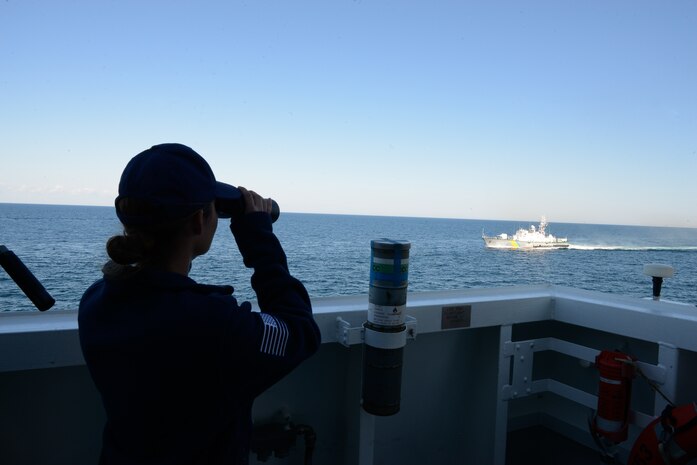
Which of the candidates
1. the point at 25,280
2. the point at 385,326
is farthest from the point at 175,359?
the point at 385,326

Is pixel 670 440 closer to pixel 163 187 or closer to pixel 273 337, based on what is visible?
pixel 273 337

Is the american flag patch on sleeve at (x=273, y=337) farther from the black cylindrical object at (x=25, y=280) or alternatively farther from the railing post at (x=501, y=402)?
the railing post at (x=501, y=402)

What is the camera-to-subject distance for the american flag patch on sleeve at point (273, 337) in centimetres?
105

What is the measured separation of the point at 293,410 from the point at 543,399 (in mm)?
1679

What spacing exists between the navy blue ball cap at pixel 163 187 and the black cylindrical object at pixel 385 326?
3.54 ft

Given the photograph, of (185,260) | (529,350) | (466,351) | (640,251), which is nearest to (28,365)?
(185,260)

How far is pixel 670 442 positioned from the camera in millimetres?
2023

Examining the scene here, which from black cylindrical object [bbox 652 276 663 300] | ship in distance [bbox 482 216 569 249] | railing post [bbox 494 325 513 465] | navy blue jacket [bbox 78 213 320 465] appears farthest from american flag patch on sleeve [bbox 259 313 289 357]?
ship in distance [bbox 482 216 569 249]

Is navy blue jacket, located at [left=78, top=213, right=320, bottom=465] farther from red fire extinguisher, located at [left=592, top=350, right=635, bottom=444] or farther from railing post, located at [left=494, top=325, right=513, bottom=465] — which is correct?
railing post, located at [left=494, top=325, right=513, bottom=465]

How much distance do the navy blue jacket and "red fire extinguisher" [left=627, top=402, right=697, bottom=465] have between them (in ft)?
5.67

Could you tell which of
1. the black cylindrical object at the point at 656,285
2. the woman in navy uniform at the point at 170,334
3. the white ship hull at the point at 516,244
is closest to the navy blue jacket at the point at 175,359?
the woman in navy uniform at the point at 170,334

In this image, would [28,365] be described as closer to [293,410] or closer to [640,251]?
[293,410]

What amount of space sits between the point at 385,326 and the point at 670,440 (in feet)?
4.02

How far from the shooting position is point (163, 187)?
1.01m
